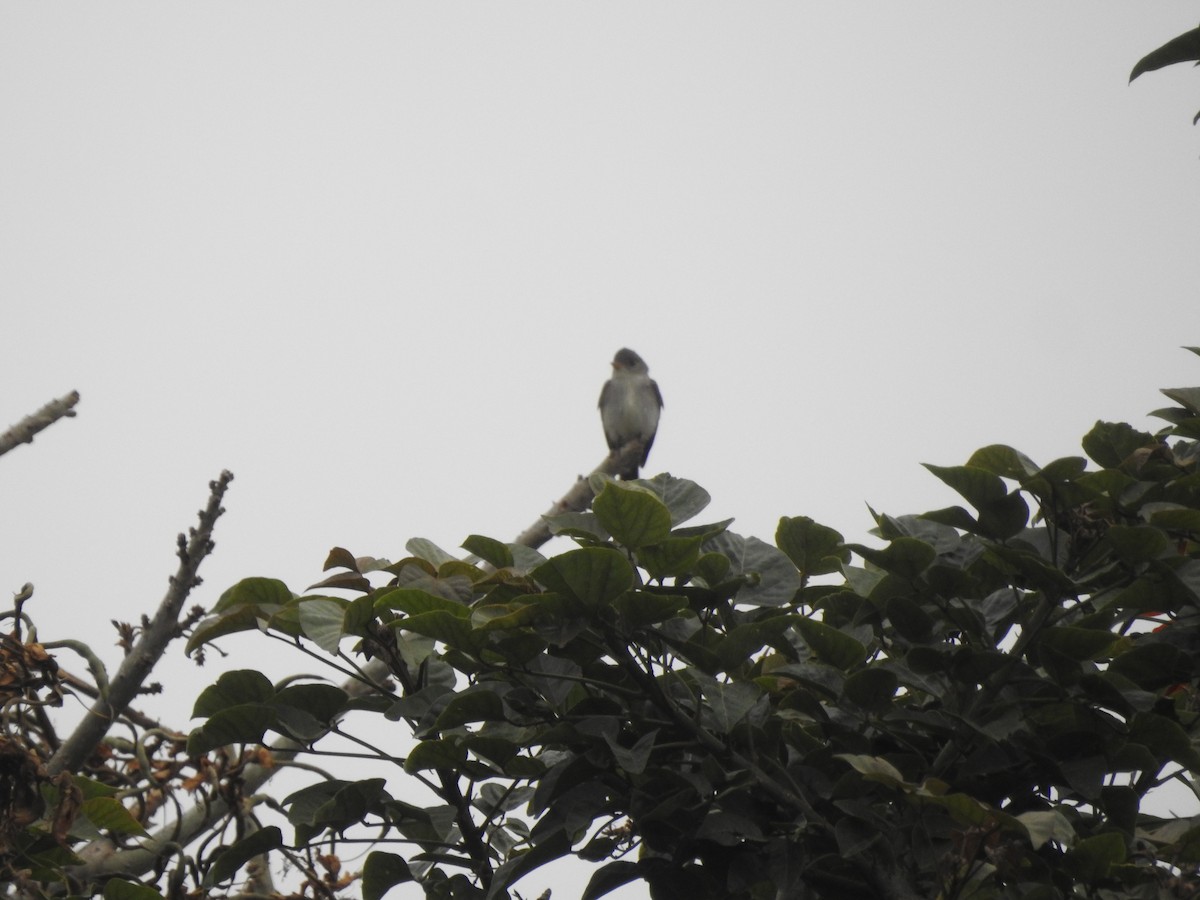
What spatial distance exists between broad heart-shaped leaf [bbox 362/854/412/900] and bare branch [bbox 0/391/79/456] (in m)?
2.19

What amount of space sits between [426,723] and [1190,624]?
125 cm

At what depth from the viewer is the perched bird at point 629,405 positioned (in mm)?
13578

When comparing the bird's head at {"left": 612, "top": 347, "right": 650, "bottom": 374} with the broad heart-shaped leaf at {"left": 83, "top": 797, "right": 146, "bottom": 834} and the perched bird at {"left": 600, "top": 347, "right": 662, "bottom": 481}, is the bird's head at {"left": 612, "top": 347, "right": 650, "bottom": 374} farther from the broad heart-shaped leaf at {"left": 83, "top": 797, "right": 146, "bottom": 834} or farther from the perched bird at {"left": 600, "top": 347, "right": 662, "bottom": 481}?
the broad heart-shaped leaf at {"left": 83, "top": 797, "right": 146, "bottom": 834}

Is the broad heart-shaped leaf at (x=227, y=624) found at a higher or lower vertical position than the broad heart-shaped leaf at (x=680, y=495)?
lower

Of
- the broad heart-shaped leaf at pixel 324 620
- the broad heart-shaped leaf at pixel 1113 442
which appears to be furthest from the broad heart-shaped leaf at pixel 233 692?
the broad heart-shaped leaf at pixel 1113 442

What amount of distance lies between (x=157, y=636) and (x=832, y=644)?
6.82ft

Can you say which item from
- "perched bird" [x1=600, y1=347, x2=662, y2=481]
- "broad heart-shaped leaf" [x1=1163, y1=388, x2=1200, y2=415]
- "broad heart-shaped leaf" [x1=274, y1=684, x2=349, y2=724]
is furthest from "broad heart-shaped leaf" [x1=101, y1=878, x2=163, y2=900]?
"perched bird" [x1=600, y1=347, x2=662, y2=481]

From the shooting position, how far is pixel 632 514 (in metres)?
1.85

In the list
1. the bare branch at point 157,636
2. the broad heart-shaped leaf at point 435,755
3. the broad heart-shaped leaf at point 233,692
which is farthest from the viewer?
the bare branch at point 157,636

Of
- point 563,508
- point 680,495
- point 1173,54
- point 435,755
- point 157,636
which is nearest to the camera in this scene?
point 435,755

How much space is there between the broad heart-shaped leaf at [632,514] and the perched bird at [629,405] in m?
11.4

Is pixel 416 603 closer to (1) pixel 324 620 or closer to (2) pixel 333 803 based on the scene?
(1) pixel 324 620

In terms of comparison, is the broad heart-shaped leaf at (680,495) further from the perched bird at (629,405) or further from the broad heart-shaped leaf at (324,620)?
the perched bird at (629,405)

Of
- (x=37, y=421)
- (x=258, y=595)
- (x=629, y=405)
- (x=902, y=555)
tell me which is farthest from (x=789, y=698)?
(x=629, y=405)
